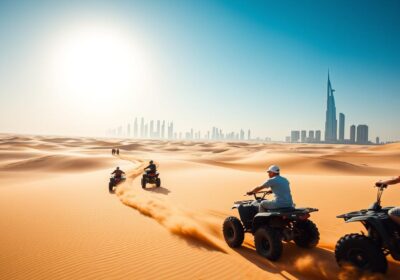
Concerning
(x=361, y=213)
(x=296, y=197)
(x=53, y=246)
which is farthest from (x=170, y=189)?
(x=361, y=213)

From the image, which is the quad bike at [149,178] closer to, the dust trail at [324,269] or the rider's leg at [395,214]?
the dust trail at [324,269]

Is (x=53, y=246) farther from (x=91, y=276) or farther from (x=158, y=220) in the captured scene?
(x=158, y=220)

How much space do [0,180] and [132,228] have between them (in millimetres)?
17966

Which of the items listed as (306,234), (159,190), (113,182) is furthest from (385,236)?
(113,182)

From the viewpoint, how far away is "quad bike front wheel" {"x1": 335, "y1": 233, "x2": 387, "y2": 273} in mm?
4711

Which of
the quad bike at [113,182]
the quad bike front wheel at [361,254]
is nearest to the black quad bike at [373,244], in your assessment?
the quad bike front wheel at [361,254]

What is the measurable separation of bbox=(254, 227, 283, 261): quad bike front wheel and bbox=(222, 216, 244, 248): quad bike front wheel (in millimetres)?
525

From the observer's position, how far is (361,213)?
521 centimetres

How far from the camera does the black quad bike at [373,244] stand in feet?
15.4

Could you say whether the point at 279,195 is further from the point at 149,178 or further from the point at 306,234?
the point at 149,178

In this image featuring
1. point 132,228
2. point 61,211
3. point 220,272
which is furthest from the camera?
point 61,211

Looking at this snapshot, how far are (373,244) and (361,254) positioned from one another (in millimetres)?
271

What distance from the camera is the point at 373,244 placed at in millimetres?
4785

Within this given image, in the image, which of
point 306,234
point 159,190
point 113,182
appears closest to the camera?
point 306,234
